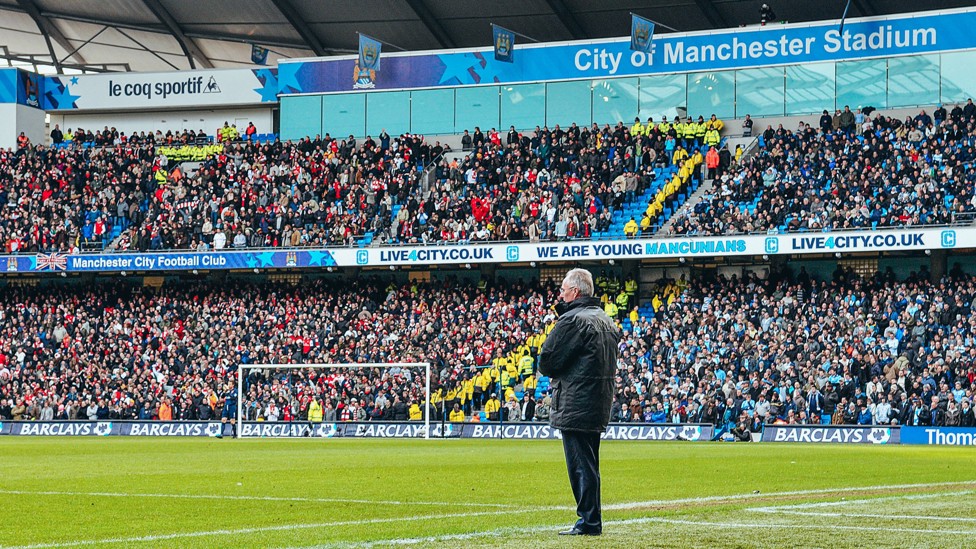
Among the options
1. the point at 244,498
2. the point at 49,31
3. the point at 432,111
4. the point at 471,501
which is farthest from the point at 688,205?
the point at 244,498

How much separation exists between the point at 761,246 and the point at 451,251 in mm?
11302

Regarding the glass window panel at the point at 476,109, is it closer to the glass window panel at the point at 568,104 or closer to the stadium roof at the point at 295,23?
the glass window panel at the point at 568,104

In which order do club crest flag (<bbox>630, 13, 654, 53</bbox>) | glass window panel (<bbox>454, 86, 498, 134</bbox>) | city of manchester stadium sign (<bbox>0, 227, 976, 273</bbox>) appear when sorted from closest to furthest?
city of manchester stadium sign (<bbox>0, 227, 976, 273</bbox>) < club crest flag (<bbox>630, 13, 654, 53</bbox>) < glass window panel (<bbox>454, 86, 498, 134</bbox>)

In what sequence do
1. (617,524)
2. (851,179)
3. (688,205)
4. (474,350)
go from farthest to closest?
1. (688,205)
2. (474,350)
3. (851,179)
4. (617,524)

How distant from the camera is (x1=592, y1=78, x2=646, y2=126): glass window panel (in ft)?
176

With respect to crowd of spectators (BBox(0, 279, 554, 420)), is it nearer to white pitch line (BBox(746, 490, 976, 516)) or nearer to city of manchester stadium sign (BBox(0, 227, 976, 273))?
city of manchester stadium sign (BBox(0, 227, 976, 273))

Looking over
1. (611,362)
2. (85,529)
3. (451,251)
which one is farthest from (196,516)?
(451,251)

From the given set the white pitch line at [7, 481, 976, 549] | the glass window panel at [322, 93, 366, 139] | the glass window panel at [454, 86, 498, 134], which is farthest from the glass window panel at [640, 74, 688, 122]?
the white pitch line at [7, 481, 976, 549]

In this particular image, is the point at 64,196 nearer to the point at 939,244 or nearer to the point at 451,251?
the point at 451,251

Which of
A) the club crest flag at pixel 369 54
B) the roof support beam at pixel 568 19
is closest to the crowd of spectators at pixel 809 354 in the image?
the roof support beam at pixel 568 19

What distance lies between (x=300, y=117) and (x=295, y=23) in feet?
16.4

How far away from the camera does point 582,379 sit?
9797 mm

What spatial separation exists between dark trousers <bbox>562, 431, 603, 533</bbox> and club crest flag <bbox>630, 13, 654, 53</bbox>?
4394 centimetres

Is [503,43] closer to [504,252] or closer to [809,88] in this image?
[504,252]
